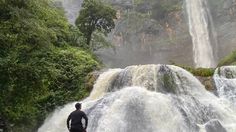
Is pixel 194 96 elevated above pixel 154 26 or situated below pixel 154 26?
below

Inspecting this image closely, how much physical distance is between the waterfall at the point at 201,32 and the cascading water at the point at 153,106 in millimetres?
19454

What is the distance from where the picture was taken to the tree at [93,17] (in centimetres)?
3247

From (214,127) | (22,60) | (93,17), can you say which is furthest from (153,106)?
(93,17)

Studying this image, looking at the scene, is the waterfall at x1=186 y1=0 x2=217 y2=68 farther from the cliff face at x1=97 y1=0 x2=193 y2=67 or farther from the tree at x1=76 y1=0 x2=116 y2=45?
the tree at x1=76 y1=0 x2=116 y2=45

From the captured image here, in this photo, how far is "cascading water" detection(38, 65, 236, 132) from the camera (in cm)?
1705

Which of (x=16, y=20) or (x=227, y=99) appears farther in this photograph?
(x=227, y=99)

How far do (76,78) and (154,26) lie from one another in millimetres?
22176

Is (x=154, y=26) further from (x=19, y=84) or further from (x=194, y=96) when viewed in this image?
(x=19, y=84)

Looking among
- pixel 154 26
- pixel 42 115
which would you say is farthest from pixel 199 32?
pixel 42 115

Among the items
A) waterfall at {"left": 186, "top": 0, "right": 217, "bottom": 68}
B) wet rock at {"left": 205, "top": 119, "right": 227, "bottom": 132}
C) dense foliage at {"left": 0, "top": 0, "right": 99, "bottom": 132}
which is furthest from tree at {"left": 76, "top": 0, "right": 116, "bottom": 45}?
wet rock at {"left": 205, "top": 119, "right": 227, "bottom": 132}

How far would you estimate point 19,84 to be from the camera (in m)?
15.9

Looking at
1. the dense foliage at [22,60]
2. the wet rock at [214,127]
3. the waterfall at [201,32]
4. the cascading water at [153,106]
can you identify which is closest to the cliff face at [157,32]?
the waterfall at [201,32]

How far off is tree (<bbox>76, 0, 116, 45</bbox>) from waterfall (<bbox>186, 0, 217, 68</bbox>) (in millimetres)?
11206

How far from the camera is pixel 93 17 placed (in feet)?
107
